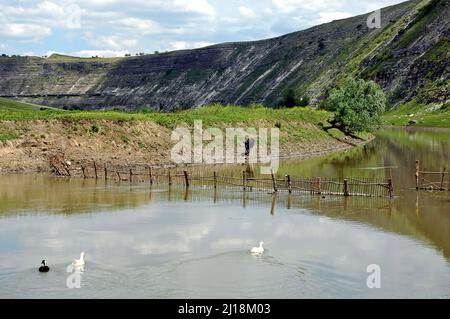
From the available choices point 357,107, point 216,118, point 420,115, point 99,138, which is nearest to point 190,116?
point 216,118

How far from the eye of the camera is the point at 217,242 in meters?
31.6

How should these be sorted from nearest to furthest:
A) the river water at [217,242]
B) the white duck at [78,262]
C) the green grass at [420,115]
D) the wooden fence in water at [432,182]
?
the river water at [217,242], the white duck at [78,262], the wooden fence in water at [432,182], the green grass at [420,115]

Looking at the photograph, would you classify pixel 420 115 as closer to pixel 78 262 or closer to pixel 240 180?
pixel 240 180

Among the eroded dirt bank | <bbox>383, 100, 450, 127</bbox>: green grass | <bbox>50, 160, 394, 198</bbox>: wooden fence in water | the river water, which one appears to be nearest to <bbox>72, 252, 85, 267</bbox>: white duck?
the river water

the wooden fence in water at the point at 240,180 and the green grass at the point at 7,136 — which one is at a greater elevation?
the green grass at the point at 7,136

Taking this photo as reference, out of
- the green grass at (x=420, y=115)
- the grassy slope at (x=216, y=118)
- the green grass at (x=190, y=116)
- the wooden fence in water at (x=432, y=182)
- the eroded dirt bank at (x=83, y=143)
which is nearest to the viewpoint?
the wooden fence in water at (x=432, y=182)

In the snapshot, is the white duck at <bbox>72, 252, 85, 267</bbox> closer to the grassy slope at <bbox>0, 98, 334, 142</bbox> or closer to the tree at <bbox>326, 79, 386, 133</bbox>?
the grassy slope at <bbox>0, 98, 334, 142</bbox>

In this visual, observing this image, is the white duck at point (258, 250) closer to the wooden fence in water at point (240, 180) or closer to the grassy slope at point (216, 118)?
the wooden fence in water at point (240, 180)

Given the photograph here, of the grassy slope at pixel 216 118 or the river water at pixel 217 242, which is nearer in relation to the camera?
the river water at pixel 217 242

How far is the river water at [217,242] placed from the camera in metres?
24.6

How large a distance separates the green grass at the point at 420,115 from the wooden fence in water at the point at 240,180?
270 feet

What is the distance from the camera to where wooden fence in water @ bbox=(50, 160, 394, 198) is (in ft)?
154

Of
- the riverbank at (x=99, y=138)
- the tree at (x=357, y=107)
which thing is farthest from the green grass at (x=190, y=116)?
the tree at (x=357, y=107)
